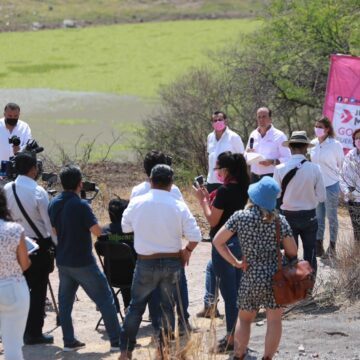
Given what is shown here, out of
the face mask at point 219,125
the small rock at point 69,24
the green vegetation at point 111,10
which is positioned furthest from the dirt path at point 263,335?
the small rock at point 69,24

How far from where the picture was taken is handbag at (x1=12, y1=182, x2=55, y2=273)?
27.0 ft

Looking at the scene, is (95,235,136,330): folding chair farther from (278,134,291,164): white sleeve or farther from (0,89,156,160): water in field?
(0,89,156,160): water in field

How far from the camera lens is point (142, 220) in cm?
748

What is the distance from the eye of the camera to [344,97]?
13.9m

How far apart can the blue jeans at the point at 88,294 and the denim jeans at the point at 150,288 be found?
0.52 m

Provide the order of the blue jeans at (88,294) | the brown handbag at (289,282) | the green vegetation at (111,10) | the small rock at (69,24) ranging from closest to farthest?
the brown handbag at (289,282) < the blue jeans at (88,294) < the small rock at (69,24) < the green vegetation at (111,10)

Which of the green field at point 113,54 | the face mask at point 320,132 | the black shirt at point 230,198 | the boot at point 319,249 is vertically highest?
the green field at point 113,54

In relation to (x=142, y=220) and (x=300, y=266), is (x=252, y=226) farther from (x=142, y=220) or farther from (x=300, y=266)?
(x=142, y=220)

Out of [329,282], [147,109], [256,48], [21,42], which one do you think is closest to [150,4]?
[21,42]

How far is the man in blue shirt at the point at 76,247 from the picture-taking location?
7.94 m

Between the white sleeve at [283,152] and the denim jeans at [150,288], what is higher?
the white sleeve at [283,152]

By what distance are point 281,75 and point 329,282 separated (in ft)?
37.1

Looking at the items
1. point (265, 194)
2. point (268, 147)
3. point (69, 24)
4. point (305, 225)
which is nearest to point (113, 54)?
point (69, 24)

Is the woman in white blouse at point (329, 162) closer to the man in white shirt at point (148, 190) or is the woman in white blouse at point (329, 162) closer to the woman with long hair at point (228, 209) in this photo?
the man in white shirt at point (148, 190)
